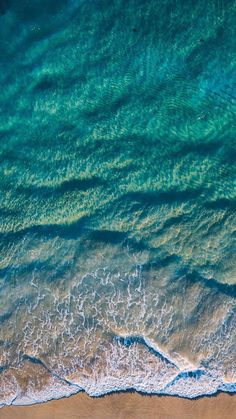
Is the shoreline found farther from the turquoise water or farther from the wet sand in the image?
the turquoise water

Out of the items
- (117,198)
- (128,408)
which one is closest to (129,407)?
(128,408)

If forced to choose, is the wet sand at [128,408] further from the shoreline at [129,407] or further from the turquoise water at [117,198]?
the turquoise water at [117,198]

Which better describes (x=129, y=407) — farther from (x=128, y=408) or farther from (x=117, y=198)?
(x=117, y=198)

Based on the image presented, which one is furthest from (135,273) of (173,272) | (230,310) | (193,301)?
(230,310)

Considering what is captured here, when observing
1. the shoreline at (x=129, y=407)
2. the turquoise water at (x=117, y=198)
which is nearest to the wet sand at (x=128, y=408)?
the shoreline at (x=129, y=407)

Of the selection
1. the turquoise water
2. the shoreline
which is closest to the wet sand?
the shoreline

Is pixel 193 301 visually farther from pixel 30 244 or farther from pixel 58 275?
pixel 30 244
